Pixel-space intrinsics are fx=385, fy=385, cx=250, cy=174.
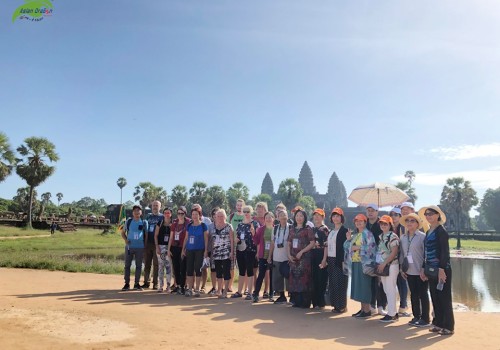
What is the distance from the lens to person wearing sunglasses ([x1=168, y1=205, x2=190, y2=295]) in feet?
26.6

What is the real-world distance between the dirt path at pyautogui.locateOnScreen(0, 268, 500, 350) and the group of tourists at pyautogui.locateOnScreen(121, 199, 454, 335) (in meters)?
0.39

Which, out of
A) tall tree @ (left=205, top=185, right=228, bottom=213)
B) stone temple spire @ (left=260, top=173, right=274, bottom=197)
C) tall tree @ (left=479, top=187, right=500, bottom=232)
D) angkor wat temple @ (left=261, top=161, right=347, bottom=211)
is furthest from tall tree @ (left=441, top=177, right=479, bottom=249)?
stone temple spire @ (left=260, top=173, right=274, bottom=197)

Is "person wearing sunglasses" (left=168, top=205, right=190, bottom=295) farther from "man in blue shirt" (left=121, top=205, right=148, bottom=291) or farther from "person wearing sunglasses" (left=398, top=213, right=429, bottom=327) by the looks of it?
"person wearing sunglasses" (left=398, top=213, right=429, bottom=327)

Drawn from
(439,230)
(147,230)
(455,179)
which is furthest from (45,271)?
Result: (455,179)

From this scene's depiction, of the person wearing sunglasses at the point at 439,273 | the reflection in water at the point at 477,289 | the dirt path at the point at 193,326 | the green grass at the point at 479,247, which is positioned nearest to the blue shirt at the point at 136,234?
the dirt path at the point at 193,326

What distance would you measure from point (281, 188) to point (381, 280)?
6879cm

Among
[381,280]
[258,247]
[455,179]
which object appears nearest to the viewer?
[381,280]

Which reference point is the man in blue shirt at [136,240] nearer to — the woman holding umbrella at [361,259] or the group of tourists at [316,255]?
the group of tourists at [316,255]

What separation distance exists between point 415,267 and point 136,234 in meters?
5.82

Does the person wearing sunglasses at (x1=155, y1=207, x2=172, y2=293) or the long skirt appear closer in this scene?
the long skirt

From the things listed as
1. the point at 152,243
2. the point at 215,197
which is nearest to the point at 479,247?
the point at 215,197

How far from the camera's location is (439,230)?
18.0 feet

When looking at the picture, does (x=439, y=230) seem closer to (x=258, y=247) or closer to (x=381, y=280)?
(x=381, y=280)

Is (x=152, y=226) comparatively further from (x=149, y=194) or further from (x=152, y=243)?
(x=149, y=194)
